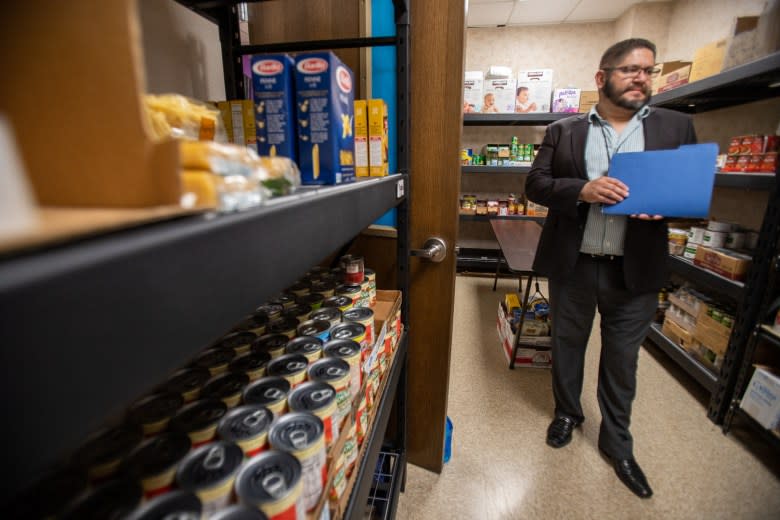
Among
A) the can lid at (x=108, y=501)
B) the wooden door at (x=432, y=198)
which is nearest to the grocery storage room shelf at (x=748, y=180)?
the wooden door at (x=432, y=198)

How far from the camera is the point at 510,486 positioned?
1601 mm

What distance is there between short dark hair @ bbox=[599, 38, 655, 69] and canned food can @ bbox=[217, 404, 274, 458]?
5.95 feet

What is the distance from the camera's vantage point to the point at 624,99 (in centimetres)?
149

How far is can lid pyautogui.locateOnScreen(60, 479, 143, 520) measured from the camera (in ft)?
1.33

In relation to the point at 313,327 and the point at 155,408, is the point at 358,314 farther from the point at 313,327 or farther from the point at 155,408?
the point at 155,408

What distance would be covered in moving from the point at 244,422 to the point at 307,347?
24cm

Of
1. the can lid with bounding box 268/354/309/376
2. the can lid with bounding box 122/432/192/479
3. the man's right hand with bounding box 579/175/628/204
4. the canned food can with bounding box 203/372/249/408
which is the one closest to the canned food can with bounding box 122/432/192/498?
the can lid with bounding box 122/432/192/479

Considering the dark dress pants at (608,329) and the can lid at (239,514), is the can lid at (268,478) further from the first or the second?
the dark dress pants at (608,329)

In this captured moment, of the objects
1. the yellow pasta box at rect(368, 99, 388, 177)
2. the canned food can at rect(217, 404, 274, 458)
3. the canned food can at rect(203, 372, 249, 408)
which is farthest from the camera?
the yellow pasta box at rect(368, 99, 388, 177)

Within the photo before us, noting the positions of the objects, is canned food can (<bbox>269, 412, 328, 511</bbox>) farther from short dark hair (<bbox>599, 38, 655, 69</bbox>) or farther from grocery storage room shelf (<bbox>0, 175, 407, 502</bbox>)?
short dark hair (<bbox>599, 38, 655, 69</bbox>)

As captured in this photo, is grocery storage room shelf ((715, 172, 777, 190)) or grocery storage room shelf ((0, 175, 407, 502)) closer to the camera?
grocery storage room shelf ((0, 175, 407, 502))

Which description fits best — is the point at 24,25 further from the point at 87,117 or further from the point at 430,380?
the point at 430,380

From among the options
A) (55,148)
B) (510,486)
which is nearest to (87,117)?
(55,148)

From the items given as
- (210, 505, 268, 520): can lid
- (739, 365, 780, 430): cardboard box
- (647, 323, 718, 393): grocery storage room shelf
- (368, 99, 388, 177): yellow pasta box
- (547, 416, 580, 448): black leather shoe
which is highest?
(368, 99, 388, 177): yellow pasta box
